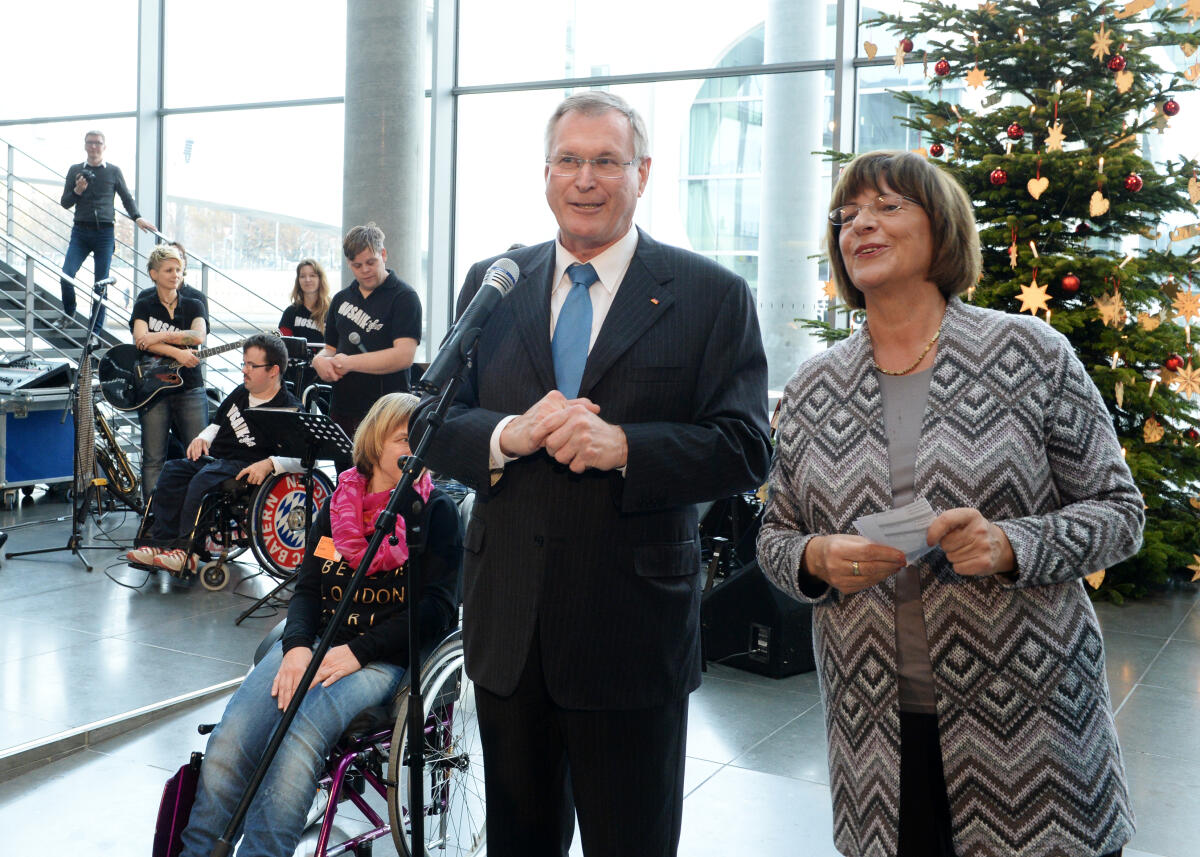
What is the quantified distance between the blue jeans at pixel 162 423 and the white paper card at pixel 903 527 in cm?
620

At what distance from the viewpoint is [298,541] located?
588cm

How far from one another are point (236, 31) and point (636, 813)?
38.2ft

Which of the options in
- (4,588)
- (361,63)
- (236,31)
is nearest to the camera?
(4,588)

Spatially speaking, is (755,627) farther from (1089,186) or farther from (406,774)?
(1089,186)

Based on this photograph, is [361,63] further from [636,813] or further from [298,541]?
[636,813]

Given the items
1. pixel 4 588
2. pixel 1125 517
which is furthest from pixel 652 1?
pixel 1125 517

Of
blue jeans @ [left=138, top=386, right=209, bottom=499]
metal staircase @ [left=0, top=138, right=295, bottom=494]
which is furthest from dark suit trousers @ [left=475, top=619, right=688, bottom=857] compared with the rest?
metal staircase @ [left=0, top=138, right=295, bottom=494]

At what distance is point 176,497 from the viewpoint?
6078 millimetres

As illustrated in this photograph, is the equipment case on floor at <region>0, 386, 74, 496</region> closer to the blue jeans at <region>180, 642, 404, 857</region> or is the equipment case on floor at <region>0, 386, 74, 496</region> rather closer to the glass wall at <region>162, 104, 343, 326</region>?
the glass wall at <region>162, 104, 343, 326</region>

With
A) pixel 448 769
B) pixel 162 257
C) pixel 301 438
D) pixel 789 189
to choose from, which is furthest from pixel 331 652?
pixel 789 189

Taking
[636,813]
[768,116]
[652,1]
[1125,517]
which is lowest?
[636,813]

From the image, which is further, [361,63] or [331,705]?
[361,63]

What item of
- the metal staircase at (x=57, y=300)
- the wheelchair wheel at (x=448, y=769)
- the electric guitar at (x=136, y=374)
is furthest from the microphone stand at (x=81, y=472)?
the wheelchair wheel at (x=448, y=769)

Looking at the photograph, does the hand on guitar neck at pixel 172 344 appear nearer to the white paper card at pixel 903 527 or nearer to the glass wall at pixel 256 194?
the glass wall at pixel 256 194
